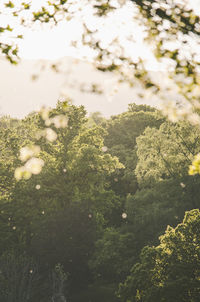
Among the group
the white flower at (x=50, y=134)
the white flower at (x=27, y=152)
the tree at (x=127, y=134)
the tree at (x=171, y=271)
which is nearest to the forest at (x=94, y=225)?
the tree at (x=171, y=271)

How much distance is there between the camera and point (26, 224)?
76.8 feet

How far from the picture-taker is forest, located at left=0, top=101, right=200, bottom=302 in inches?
435

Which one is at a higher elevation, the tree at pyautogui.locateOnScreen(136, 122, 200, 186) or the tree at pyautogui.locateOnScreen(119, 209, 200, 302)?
the tree at pyautogui.locateOnScreen(119, 209, 200, 302)

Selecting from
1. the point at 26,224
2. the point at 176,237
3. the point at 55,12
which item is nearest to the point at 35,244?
the point at 26,224

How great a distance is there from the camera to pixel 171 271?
412 inches

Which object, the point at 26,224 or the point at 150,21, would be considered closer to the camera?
the point at 150,21

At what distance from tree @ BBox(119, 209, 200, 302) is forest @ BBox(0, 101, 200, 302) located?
0.11 ft

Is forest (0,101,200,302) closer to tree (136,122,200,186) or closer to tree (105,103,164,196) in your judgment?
tree (136,122,200,186)

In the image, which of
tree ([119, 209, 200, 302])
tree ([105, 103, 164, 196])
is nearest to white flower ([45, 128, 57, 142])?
tree ([105, 103, 164, 196])

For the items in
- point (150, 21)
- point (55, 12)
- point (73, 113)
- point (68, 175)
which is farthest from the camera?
point (73, 113)

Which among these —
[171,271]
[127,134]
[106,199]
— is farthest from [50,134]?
[127,134]

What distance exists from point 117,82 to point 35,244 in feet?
56.4

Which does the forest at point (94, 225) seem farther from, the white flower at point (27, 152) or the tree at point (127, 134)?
the tree at point (127, 134)

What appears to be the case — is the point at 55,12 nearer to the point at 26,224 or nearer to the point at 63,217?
the point at 63,217
